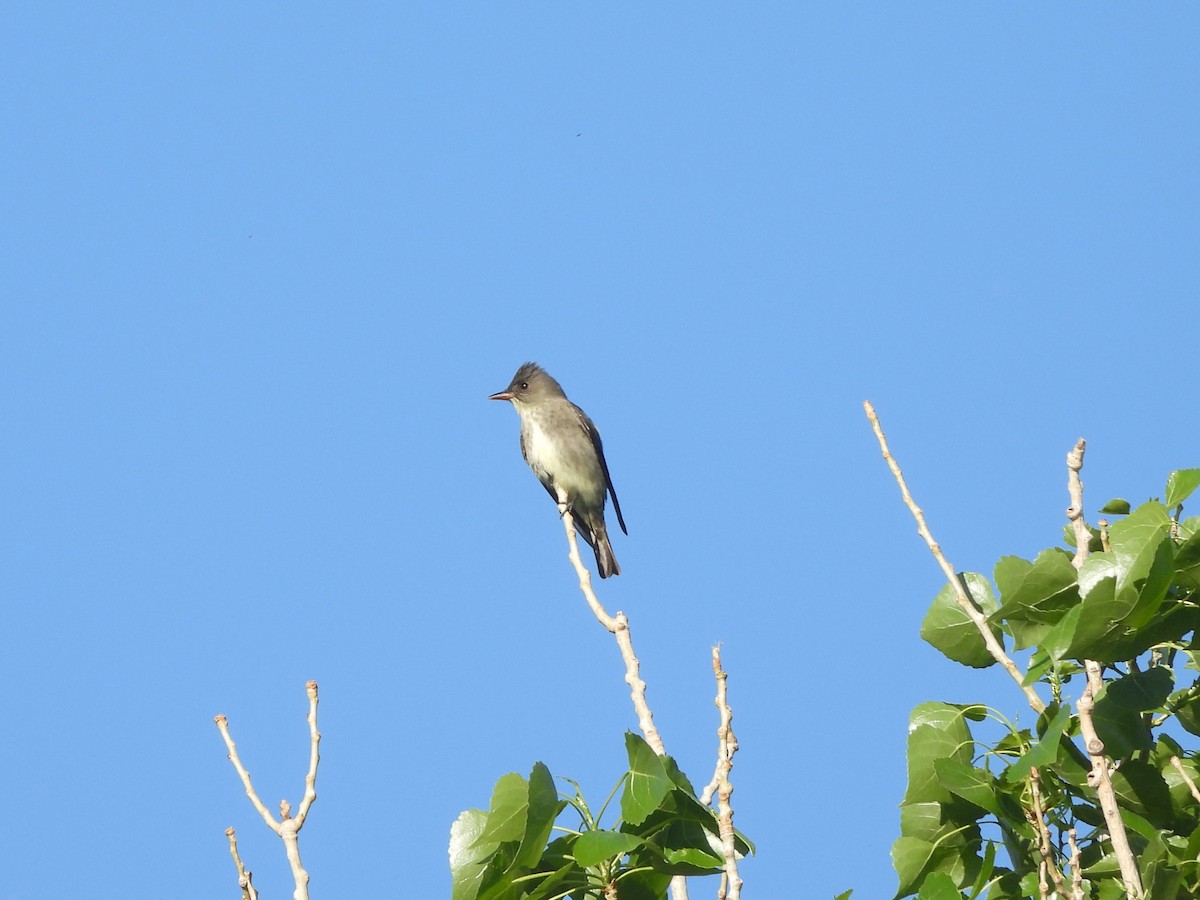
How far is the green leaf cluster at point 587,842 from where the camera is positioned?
3.10 meters

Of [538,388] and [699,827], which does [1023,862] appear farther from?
[538,388]

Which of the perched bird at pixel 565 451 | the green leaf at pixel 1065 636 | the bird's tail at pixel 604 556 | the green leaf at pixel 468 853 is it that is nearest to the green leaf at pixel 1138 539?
the green leaf at pixel 1065 636

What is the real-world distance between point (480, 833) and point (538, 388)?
10.5 metres

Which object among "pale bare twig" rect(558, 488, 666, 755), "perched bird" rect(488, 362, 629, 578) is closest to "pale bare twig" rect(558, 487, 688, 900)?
"pale bare twig" rect(558, 488, 666, 755)

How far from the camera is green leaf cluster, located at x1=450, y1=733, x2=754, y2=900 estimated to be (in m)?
3.10

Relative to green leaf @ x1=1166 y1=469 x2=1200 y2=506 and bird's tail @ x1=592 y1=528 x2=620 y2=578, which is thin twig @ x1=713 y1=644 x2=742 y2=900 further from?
bird's tail @ x1=592 y1=528 x2=620 y2=578

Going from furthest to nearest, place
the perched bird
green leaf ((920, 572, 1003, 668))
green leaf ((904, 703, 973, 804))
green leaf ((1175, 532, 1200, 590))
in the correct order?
1. the perched bird
2. green leaf ((920, 572, 1003, 668))
3. green leaf ((904, 703, 973, 804))
4. green leaf ((1175, 532, 1200, 590))

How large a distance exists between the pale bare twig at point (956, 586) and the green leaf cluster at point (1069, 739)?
48 mm

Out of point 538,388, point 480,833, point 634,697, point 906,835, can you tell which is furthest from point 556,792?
point 538,388

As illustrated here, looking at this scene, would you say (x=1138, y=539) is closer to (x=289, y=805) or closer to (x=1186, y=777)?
(x=1186, y=777)

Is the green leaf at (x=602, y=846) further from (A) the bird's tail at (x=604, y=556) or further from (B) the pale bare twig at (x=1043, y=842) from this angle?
(A) the bird's tail at (x=604, y=556)

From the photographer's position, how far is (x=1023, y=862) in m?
3.58

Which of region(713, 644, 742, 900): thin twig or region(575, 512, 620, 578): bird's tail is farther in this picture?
region(575, 512, 620, 578): bird's tail

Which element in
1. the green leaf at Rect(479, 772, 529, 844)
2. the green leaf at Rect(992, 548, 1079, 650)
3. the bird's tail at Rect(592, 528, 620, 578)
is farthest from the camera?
the bird's tail at Rect(592, 528, 620, 578)
